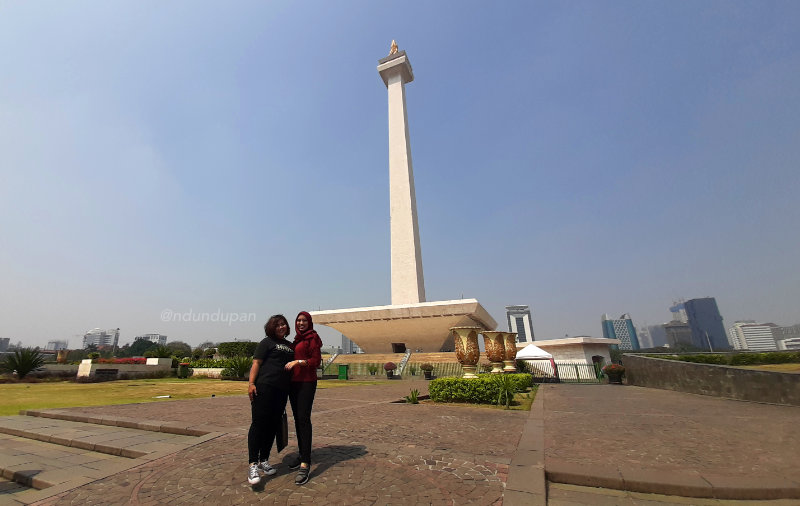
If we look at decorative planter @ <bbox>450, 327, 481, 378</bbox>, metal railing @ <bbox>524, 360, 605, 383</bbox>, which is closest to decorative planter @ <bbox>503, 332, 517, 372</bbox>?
decorative planter @ <bbox>450, 327, 481, 378</bbox>

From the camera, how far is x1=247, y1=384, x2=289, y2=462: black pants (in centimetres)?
347

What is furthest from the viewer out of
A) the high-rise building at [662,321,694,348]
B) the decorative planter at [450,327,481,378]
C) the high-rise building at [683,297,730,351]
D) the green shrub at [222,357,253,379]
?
the high-rise building at [683,297,730,351]

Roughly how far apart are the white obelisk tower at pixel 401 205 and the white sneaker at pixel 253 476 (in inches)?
1262

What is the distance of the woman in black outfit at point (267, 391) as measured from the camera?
11.5 ft

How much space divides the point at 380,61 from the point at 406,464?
50531 mm

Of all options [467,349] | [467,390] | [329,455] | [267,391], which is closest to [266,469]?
[267,391]

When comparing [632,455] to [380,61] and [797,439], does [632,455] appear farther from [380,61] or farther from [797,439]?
[380,61]

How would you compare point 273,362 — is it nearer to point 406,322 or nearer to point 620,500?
point 620,500

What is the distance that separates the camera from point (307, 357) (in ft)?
12.8

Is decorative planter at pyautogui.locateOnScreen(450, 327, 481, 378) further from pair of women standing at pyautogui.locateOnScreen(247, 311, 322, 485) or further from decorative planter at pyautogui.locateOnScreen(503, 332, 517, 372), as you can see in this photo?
pair of women standing at pyautogui.locateOnScreen(247, 311, 322, 485)

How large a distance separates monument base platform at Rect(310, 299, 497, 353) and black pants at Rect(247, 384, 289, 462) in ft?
91.0

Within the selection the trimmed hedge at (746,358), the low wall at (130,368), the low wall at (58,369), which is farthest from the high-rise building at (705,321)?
the low wall at (58,369)

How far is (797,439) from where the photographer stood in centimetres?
512

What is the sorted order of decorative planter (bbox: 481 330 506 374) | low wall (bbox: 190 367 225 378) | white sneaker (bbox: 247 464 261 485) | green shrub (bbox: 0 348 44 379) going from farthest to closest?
low wall (bbox: 190 367 225 378)
green shrub (bbox: 0 348 44 379)
decorative planter (bbox: 481 330 506 374)
white sneaker (bbox: 247 464 261 485)
